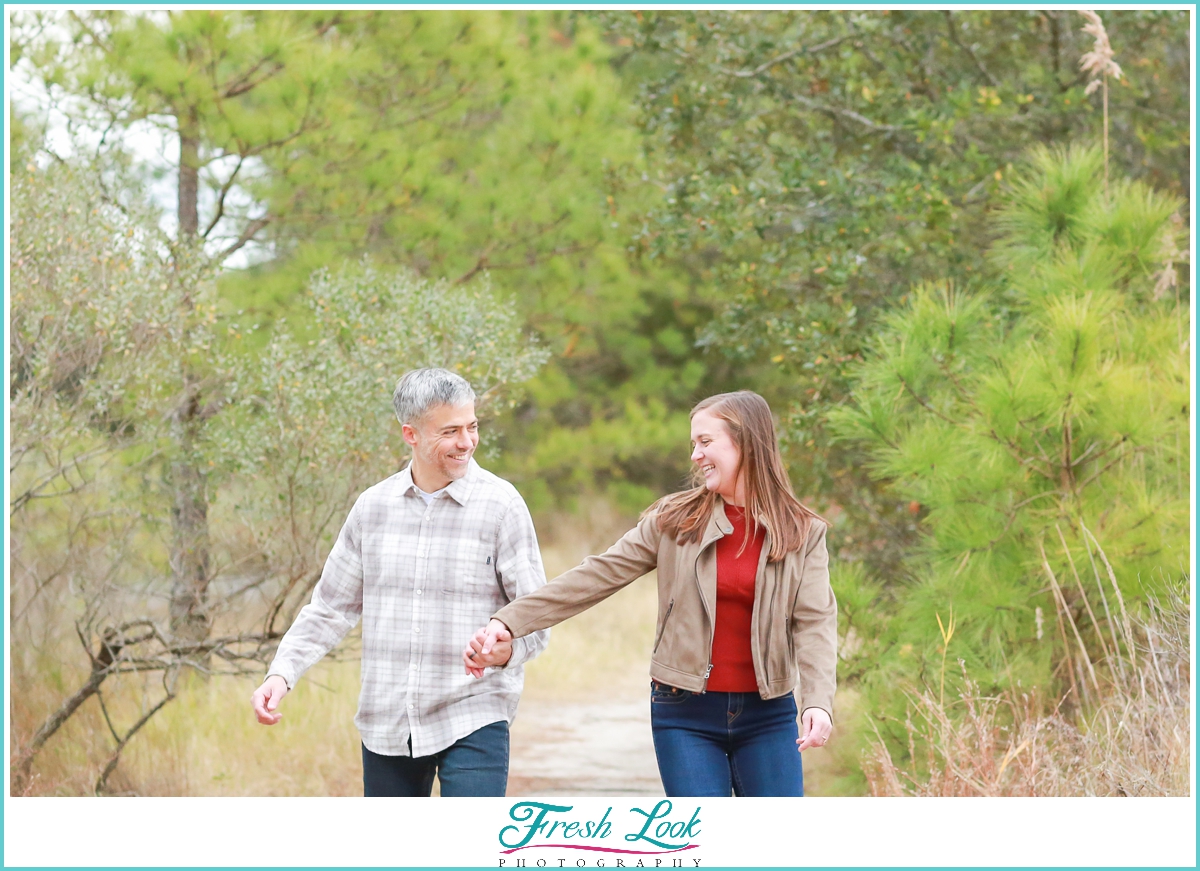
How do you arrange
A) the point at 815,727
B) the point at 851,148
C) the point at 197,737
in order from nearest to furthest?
the point at 815,727
the point at 197,737
the point at 851,148

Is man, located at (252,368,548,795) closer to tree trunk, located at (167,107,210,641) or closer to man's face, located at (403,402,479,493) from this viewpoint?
man's face, located at (403,402,479,493)

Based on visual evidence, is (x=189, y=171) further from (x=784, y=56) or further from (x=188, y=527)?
(x=784, y=56)

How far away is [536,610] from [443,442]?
459mm

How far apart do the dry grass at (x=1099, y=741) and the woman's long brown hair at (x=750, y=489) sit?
49.5 inches

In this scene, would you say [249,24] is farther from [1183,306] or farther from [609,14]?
[1183,306]

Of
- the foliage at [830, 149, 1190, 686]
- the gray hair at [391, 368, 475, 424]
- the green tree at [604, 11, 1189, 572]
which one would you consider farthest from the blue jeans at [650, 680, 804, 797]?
the green tree at [604, 11, 1189, 572]

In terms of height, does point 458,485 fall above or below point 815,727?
above

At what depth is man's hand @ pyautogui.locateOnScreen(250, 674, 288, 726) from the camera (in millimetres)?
2693

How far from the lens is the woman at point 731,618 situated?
8.91ft

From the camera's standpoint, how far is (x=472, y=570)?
111 inches

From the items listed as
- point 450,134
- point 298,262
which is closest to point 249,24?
point 298,262

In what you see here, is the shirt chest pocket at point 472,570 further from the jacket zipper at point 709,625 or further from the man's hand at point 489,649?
the jacket zipper at point 709,625

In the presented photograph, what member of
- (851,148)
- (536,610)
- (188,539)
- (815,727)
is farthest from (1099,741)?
(851,148)

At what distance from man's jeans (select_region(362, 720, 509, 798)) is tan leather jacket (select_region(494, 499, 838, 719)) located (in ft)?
0.90
